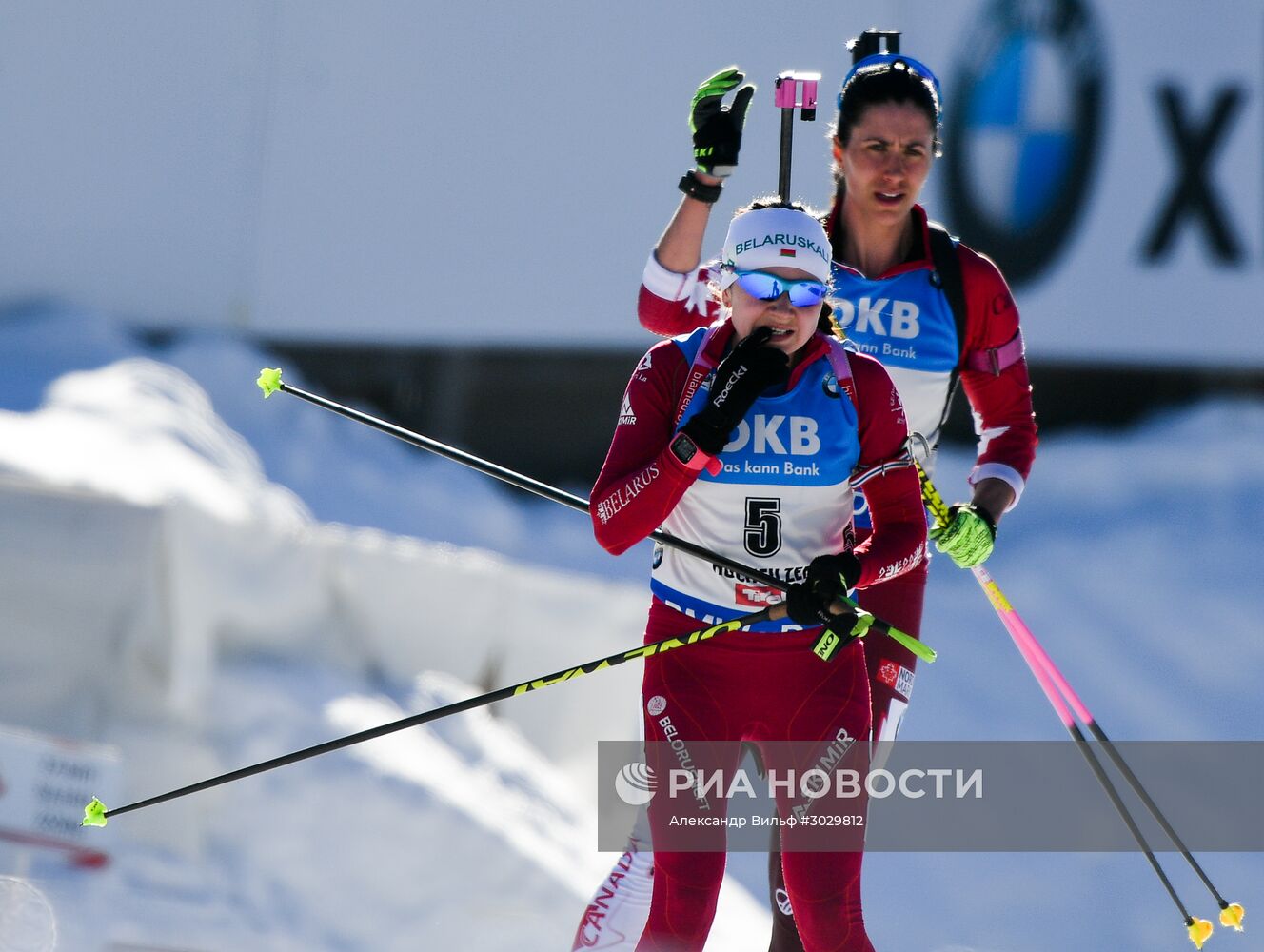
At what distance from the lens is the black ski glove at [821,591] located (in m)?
2.80

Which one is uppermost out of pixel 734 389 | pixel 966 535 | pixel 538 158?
pixel 538 158

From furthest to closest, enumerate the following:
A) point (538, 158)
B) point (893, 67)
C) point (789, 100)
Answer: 1. point (538, 158)
2. point (893, 67)
3. point (789, 100)

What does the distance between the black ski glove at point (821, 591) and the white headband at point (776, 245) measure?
1.88ft

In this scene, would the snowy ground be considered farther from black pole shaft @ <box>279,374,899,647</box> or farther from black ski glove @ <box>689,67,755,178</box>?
black ski glove @ <box>689,67,755,178</box>

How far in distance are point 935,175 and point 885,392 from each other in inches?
208

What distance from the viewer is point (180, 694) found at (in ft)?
15.8

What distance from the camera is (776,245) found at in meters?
2.93

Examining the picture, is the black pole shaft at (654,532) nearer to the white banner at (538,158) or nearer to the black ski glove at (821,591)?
the black ski glove at (821,591)

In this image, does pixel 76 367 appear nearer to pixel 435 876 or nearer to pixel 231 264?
pixel 231 264

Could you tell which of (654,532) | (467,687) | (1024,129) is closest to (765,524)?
(654,532)

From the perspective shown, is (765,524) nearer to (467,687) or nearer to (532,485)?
(532,485)

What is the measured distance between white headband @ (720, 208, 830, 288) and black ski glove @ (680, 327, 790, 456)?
17cm

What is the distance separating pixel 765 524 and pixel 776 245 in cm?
55
